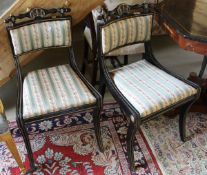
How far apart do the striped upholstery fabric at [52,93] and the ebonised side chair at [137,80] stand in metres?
0.22

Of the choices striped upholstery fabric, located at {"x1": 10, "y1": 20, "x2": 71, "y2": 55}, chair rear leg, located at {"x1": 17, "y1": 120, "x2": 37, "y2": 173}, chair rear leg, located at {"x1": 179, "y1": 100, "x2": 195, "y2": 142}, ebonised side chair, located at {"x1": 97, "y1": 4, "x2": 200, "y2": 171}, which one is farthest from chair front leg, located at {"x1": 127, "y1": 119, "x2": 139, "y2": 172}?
striped upholstery fabric, located at {"x1": 10, "y1": 20, "x2": 71, "y2": 55}

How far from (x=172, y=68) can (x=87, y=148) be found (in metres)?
1.34

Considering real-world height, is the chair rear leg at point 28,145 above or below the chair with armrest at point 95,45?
below

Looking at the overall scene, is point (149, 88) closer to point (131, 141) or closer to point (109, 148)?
point (131, 141)

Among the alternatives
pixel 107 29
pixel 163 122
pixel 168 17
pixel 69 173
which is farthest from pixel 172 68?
pixel 69 173

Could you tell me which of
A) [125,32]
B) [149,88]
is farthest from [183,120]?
[125,32]

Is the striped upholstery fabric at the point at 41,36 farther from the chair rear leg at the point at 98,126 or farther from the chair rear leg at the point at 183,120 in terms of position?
the chair rear leg at the point at 183,120

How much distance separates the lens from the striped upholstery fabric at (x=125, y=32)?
68.3 inches

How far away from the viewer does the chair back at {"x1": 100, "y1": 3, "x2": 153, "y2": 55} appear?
5.67 feet

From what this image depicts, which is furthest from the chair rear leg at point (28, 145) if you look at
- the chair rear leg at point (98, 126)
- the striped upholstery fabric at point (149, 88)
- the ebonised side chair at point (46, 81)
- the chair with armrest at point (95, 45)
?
the chair with armrest at point (95, 45)

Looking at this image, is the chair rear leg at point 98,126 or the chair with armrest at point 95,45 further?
the chair with armrest at point 95,45

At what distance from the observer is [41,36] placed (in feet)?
5.90

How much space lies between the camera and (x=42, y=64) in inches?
110

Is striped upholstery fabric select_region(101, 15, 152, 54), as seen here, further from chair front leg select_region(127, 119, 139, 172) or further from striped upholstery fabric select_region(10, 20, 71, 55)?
chair front leg select_region(127, 119, 139, 172)
